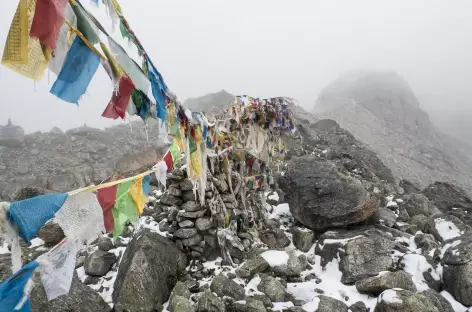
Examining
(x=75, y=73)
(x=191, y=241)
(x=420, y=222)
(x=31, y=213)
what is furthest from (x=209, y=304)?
(x=420, y=222)

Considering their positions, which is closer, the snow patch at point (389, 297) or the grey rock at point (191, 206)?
the snow patch at point (389, 297)

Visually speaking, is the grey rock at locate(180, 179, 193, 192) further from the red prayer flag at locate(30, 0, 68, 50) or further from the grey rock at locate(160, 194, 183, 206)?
the red prayer flag at locate(30, 0, 68, 50)

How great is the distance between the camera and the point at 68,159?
28.1 metres

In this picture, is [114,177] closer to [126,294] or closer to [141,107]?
[141,107]

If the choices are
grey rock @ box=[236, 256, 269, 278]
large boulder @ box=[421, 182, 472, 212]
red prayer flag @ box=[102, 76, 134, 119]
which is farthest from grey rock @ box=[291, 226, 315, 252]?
large boulder @ box=[421, 182, 472, 212]

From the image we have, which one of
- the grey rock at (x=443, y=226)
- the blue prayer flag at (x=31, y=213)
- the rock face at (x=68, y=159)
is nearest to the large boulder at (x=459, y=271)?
the grey rock at (x=443, y=226)

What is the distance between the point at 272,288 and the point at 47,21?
22.7 ft

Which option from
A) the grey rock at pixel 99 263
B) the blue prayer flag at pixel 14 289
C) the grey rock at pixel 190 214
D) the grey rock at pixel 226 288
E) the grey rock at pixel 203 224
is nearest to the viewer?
the blue prayer flag at pixel 14 289

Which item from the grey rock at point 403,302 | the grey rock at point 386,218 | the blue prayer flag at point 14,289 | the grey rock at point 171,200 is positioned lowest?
the grey rock at point 386,218

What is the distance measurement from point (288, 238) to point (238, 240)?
2.02m

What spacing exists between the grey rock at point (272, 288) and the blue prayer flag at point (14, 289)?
5.72 meters

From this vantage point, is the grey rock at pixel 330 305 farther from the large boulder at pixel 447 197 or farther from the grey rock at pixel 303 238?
the large boulder at pixel 447 197

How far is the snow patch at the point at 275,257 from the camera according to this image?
799cm

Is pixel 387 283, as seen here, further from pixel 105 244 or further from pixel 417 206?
pixel 105 244
